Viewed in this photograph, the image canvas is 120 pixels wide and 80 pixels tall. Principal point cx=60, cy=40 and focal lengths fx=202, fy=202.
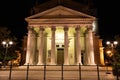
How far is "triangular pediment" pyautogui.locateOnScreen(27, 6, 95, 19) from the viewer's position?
36.7 m

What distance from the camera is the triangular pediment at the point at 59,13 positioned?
1444 inches

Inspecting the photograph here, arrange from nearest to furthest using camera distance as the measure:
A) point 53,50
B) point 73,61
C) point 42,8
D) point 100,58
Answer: point 53,50 → point 73,61 → point 42,8 → point 100,58

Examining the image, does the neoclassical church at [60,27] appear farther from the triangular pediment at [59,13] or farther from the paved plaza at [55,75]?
the paved plaza at [55,75]

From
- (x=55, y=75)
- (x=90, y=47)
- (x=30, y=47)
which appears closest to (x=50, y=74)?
(x=55, y=75)

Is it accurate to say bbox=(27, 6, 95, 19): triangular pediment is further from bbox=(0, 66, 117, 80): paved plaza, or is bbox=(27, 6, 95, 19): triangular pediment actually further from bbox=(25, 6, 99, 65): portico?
bbox=(0, 66, 117, 80): paved plaza

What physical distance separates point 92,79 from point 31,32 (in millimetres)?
19805

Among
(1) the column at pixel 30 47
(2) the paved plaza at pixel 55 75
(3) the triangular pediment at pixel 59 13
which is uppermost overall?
(3) the triangular pediment at pixel 59 13

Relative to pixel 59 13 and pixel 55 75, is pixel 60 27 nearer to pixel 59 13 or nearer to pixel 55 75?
pixel 59 13

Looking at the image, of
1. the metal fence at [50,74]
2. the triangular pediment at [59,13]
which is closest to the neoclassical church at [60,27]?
the triangular pediment at [59,13]

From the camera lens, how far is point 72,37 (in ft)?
136

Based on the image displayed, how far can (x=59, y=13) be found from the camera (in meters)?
37.0

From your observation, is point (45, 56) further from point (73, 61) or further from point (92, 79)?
point (92, 79)

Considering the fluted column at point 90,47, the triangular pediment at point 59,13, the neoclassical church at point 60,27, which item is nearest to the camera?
the fluted column at point 90,47

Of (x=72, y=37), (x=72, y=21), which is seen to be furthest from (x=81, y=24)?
(x=72, y=37)
